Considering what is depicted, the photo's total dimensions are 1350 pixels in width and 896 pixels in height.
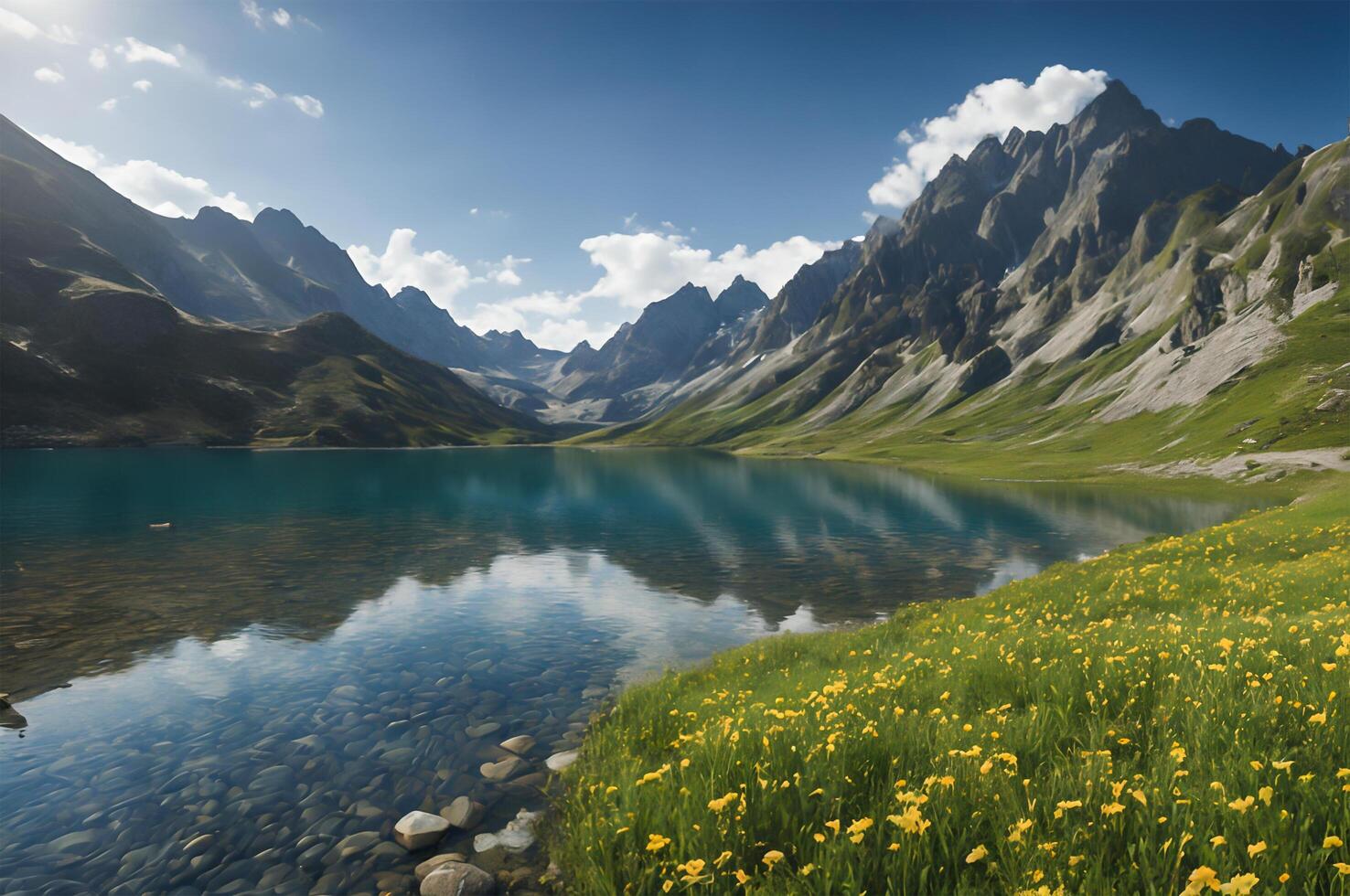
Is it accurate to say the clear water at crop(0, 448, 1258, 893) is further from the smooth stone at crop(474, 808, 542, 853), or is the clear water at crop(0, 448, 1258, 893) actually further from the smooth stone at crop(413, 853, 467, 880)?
the smooth stone at crop(474, 808, 542, 853)

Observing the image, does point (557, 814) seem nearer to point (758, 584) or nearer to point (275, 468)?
point (758, 584)

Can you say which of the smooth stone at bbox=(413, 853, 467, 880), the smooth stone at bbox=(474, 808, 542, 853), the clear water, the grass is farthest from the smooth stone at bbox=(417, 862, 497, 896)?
the grass

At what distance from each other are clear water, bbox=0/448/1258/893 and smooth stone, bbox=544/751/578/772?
47cm

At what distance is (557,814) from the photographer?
40.2ft

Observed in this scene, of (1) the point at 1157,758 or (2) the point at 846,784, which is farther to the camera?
(2) the point at 846,784

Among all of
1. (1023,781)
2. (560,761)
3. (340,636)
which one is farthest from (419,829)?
(340,636)

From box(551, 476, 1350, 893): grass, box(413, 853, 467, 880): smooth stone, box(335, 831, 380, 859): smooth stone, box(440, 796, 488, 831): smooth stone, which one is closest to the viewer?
box(551, 476, 1350, 893): grass

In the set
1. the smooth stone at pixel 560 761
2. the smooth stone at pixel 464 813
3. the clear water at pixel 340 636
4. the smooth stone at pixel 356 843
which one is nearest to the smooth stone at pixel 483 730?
the clear water at pixel 340 636

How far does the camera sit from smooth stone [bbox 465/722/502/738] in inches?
650

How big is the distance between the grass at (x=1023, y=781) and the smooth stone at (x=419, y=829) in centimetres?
234

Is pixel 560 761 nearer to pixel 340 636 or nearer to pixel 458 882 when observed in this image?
pixel 458 882

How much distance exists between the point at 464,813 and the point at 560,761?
2.55m

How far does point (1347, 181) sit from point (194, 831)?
12006 inches

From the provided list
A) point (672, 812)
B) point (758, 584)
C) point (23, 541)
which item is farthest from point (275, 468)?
point (672, 812)
